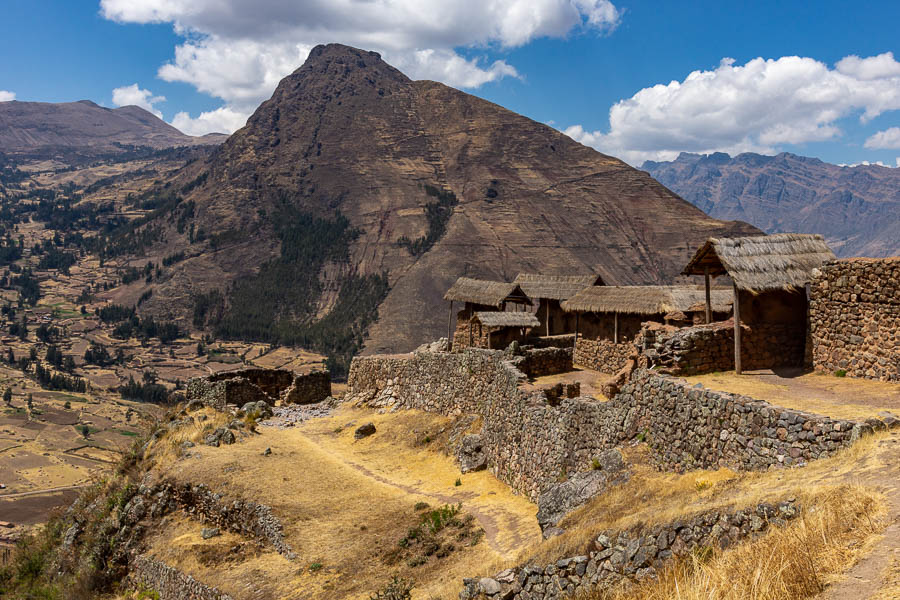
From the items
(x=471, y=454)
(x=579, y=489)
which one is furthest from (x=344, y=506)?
(x=579, y=489)

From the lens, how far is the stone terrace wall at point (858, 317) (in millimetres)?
12391

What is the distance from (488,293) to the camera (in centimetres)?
3145

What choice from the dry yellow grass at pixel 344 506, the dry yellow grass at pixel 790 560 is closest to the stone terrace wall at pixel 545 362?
the dry yellow grass at pixel 344 506

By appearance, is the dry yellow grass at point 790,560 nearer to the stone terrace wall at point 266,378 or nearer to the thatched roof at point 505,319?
the thatched roof at point 505,319

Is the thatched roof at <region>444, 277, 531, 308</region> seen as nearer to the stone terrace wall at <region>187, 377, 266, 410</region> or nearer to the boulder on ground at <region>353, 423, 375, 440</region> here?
the boulder on ground at <region>353, 423, 375, 440</region>

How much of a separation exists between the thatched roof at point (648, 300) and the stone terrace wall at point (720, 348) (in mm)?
8461

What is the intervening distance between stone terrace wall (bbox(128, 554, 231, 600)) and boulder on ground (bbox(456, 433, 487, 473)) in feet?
22.1

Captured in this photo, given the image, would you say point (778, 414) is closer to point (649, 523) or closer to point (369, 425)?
point (649, 523)

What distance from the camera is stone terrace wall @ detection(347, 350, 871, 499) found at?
891cm

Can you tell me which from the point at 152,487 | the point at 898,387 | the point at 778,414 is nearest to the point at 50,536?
the point at 152,487

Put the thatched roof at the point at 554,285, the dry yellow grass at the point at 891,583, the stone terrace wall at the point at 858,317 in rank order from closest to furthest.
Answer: the dry yellow grass at the point at 891,583 < the stone terrace wall at the point at 858,317 < the thatched roof at the point at 554,285

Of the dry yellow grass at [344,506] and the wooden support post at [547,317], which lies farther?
the wooden support post at [547,317]

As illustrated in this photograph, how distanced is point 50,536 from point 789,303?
24.7m

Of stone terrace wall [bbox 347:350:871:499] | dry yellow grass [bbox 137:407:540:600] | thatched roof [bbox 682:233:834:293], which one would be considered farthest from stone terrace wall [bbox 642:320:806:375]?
dry yellow grass [bbox 137:407:540:600]
